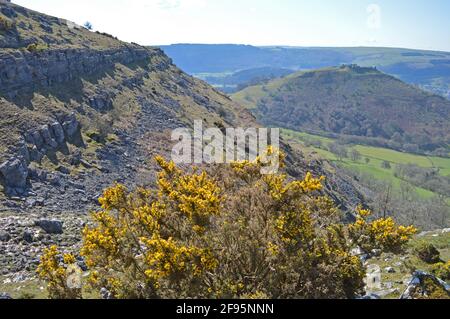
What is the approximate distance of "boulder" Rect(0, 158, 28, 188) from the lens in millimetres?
27406

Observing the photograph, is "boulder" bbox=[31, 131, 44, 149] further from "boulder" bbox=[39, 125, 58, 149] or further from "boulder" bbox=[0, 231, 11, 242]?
"boulder" bbox=[0, 231, 11, 242]

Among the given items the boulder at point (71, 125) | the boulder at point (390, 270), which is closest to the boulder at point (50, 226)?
the boulder at point (71, 125)

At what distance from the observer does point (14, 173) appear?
2783cm

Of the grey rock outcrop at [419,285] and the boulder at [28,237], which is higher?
the grey rock outcrop at [419,285]

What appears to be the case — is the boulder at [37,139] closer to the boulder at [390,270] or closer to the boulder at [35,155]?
the boulder at [35,155]

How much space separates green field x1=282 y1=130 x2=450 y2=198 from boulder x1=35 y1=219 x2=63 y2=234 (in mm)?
117052

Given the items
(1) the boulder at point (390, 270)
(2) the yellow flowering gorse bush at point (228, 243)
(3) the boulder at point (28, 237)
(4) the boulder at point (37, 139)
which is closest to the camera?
(2) the yellow flowering gorse bush at point (228, 243)

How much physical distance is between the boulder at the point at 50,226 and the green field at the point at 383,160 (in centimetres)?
11705

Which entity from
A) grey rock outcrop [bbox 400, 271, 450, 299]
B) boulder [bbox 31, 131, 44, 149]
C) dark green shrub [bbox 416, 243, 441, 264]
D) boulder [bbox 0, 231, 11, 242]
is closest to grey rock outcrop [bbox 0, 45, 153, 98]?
boulder [bbox 31, 131, 44, 149]

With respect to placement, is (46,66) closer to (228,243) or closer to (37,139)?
(37,139)

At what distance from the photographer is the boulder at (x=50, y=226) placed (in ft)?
78.4

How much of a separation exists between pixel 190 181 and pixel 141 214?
7.01 feet

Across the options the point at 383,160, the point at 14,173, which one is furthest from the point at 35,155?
the point at 383,160
